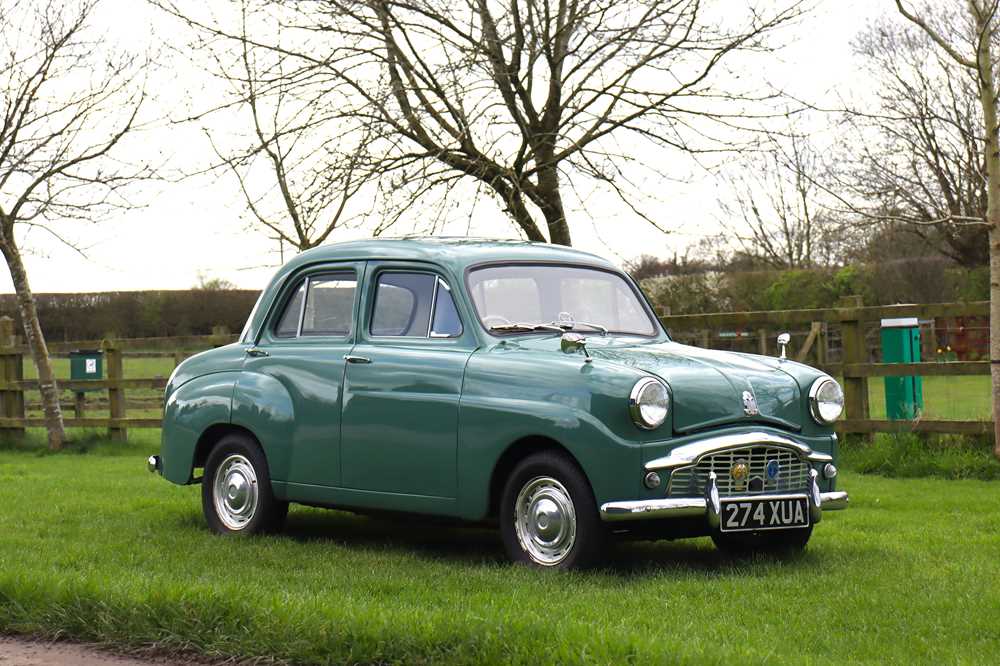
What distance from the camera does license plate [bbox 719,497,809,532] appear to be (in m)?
7.07

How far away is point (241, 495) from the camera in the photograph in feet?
29.6

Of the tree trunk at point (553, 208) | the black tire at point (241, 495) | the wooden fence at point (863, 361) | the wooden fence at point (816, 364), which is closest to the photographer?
the black tire at point (241, 495)

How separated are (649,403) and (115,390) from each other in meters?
12.9

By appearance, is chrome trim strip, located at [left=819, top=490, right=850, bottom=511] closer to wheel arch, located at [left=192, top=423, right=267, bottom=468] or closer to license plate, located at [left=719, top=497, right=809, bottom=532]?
license plate, located at [left=719, top=497, right=809, bottom=532]

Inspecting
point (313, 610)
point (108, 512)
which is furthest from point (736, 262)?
point (313, 610)

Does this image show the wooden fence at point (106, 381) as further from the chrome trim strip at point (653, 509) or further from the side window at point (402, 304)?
the chrome trim strip at point (653, 509)

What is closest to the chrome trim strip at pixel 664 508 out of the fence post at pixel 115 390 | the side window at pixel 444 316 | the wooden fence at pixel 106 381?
the side window at pixel 444 316

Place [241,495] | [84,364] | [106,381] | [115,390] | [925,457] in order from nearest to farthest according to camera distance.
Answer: [241,495] < [925,457] < [115,390] < [106,381] < [84,364]

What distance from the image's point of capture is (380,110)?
13375mm

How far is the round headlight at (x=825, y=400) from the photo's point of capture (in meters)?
7.70

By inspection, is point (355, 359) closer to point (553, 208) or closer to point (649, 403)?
point (649, 403)

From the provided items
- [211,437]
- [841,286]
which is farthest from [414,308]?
[841,286]

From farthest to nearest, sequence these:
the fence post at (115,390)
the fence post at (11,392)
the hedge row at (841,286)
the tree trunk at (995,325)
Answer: the hedge row at (841,286) < the fence post at (11,392) < the fence post at (115,390) < the tree trunk at (995,325)

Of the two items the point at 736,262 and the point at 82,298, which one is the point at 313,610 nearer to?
the point at 82,298
